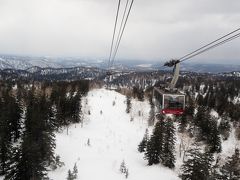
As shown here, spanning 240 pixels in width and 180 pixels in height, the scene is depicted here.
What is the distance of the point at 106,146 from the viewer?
6147 centimetres

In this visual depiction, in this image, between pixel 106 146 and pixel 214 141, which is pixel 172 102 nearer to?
pixel 106 146

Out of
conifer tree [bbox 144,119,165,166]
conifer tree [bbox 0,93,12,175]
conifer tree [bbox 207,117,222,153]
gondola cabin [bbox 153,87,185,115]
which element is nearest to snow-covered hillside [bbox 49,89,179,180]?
conifer tree [bbox 144,119,165,166]

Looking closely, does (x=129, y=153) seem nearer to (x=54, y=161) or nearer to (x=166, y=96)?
(x=54, y=161)

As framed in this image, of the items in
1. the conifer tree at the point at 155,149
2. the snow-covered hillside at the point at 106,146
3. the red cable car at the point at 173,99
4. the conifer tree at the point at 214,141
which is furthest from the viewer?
the conifer tree at the point at 214,141

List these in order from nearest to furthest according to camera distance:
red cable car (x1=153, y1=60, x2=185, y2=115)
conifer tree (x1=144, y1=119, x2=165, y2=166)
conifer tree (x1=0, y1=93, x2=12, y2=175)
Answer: red cable car (x1=153, y1=60, x2=185, y2=115) < conifer tree (x1=0, y1=93, x2=12, y2=175) < conifer tree (x1=144, y1=119, x2=165, y2=166)

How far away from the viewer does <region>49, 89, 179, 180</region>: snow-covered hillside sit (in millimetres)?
46750

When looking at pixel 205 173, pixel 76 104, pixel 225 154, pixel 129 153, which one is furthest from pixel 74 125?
pixel 205 173

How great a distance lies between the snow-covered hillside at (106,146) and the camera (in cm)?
4675

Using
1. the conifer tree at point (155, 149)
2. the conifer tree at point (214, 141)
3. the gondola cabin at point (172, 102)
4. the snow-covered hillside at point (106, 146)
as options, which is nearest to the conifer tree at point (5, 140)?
the snow-covered hillside at point (106, 146)

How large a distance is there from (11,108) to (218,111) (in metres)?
73.2

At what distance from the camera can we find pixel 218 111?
9844 centimetres

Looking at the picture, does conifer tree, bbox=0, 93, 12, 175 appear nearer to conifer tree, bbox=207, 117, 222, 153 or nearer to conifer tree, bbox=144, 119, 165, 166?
conifer tree, bbox=144, 119, 165, 166

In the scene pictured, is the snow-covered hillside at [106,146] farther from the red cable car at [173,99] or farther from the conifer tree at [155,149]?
the red cable car at [173,99]

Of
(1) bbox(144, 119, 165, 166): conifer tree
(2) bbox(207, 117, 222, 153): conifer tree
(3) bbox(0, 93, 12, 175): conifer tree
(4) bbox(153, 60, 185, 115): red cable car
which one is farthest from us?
(2) bbox(207, 117, 222, 153): conifer tree
